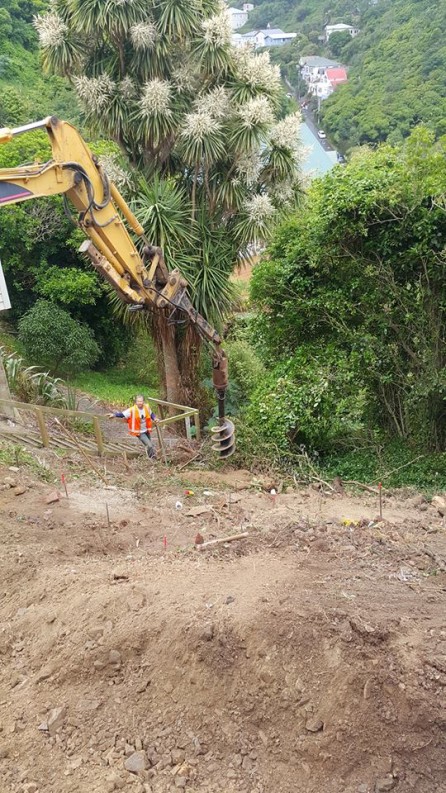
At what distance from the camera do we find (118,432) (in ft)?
38.5

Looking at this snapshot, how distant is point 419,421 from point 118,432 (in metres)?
5.74

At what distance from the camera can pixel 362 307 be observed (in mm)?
9562

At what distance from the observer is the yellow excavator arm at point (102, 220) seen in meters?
5.95

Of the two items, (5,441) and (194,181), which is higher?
(194,181)

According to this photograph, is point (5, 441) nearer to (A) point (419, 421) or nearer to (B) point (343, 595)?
(B) point (343, 595)

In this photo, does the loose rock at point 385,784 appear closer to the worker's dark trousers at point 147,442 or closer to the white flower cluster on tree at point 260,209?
the worker's dark trousers at point 147,442

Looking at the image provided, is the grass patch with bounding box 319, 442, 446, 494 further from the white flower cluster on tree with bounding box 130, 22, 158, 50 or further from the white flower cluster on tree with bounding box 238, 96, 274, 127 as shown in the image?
the white flower cluster on tree with bounding box 130, 22, 158, 50

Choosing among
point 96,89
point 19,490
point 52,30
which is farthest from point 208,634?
point 52,30

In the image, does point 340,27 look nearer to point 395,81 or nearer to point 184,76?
point 395,81

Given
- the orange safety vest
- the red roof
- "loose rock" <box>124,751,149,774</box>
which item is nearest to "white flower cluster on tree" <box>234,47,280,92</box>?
the orange safety vest

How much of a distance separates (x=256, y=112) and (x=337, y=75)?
4249 centimetres

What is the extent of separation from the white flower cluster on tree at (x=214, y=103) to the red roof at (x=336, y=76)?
131 feet

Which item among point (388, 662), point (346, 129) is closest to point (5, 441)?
point (388, 662)

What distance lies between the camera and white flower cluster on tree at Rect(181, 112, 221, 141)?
32.6 feet
